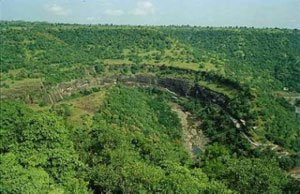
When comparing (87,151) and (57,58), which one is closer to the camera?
(87,151)

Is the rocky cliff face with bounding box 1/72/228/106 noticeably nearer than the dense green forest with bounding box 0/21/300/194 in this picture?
No

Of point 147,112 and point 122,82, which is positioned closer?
point 147,112

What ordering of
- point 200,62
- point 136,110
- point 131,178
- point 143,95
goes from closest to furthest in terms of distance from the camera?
point 131,178 < point 136,110 < point 143,95 < point 200,62

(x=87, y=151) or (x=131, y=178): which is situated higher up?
(x=131, y=178)

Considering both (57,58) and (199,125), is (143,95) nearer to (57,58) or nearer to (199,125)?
(199,125)

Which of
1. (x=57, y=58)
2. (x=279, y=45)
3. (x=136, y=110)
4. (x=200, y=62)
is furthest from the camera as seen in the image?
(x=279, y=45)

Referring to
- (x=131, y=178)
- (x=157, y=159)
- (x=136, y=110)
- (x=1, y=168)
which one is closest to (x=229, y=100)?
(x=136, y=110)

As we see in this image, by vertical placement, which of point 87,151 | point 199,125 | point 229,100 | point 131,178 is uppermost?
point 131,178

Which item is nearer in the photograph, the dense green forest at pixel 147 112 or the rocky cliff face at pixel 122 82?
the dense green forest at pixel 147 112
